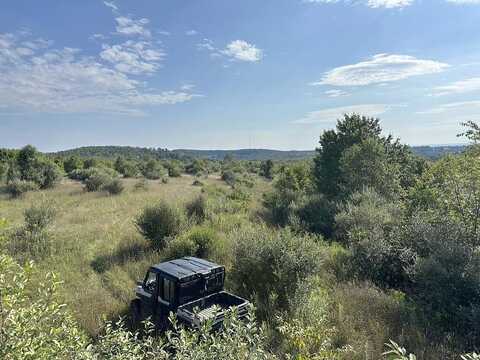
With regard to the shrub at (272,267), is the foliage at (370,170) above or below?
above

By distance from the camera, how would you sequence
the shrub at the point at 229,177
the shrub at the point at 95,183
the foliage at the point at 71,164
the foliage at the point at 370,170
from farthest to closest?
the foliage at the point at 71,164, the shrub at the point at 229,177, the shrub at the point at 95,183, the foliage at the point at 370,170

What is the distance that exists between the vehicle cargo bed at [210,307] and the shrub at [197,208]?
7.34 metres

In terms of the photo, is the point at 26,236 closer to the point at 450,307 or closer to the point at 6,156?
the point at 450,307

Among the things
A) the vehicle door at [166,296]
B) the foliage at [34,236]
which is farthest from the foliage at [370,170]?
the foliage at [34,236]

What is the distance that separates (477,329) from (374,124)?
14.5 metres

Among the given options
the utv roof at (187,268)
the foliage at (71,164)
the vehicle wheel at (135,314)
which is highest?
the foliage at (71,164)

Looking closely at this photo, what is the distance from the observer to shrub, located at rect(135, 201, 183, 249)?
9969 millimetres


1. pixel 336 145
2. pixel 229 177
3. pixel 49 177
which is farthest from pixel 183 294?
pixel 229 177

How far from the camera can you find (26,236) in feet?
32.3

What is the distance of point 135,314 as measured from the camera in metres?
5.71

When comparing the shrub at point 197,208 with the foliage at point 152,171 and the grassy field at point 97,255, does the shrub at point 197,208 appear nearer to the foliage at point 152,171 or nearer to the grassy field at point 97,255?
the grassy field at point 97,255

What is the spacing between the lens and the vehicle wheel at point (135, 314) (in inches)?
222

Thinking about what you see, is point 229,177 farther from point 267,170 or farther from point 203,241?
point 203,241

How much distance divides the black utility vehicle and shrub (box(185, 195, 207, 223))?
7.16 m
